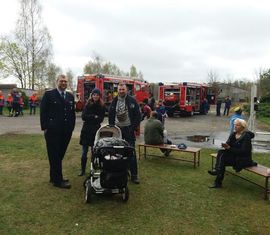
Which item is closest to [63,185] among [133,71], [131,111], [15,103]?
[131,111]

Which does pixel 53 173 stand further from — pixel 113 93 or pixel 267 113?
pixel 267 113

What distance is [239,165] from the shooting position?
18.7 ft

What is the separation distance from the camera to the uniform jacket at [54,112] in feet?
17.3

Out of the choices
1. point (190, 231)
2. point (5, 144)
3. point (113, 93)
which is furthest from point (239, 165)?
point (113, 93)

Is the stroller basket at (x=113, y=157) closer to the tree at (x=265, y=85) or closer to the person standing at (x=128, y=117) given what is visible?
the person standing at (x=128, y=117)

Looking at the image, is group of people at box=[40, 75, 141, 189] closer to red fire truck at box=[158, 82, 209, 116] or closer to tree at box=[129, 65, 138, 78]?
red fire truck at box=[158, 82, 209, 116]

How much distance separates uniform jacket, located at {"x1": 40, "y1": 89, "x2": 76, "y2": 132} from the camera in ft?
17.3

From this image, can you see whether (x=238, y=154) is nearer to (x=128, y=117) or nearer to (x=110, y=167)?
(x=128, y=117)

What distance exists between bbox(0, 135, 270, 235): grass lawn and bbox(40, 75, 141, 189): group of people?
0.43 metres

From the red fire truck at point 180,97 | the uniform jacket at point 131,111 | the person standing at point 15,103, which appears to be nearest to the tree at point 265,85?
the red fire truck at point 180,97

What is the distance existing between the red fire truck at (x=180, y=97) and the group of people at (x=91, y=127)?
16660mm

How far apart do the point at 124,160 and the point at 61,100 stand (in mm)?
1648

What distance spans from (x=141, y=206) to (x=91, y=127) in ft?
6.71

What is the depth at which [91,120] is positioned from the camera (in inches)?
240
